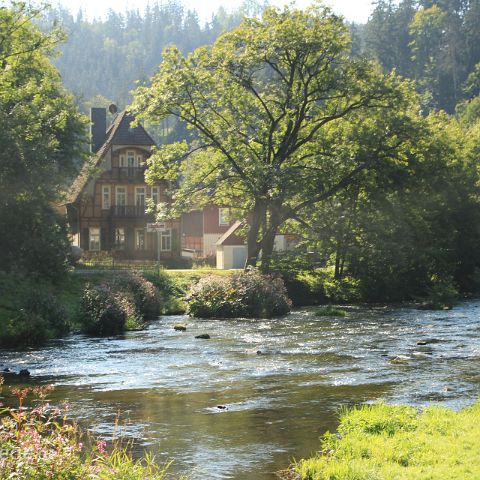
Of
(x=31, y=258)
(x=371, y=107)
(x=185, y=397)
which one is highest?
(x=371, y=107)

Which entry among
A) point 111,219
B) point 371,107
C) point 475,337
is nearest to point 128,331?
point 475,337

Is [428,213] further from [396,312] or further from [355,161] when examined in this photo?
[396,312]

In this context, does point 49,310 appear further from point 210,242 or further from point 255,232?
point 210,242

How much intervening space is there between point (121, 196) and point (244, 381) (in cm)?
6062

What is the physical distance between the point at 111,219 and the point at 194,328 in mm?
45693

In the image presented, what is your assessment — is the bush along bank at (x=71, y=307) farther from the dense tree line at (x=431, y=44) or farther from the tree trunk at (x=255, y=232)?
the dense tree line at (x=431, y=44)

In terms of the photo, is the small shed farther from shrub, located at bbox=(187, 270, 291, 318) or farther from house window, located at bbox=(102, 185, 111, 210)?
shrub, located at bbox=(187, 270, 291, 318)

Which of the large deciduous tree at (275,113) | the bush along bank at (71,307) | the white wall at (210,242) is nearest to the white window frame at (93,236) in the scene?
the white wall at (210,242)

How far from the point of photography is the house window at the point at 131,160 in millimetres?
78000

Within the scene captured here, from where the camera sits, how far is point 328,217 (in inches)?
2057

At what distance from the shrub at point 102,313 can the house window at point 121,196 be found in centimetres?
4664

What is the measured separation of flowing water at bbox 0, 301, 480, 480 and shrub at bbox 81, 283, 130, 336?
0.91 metres

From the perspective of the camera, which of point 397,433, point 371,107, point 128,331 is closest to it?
point 397,433

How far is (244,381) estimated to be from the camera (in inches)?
792
